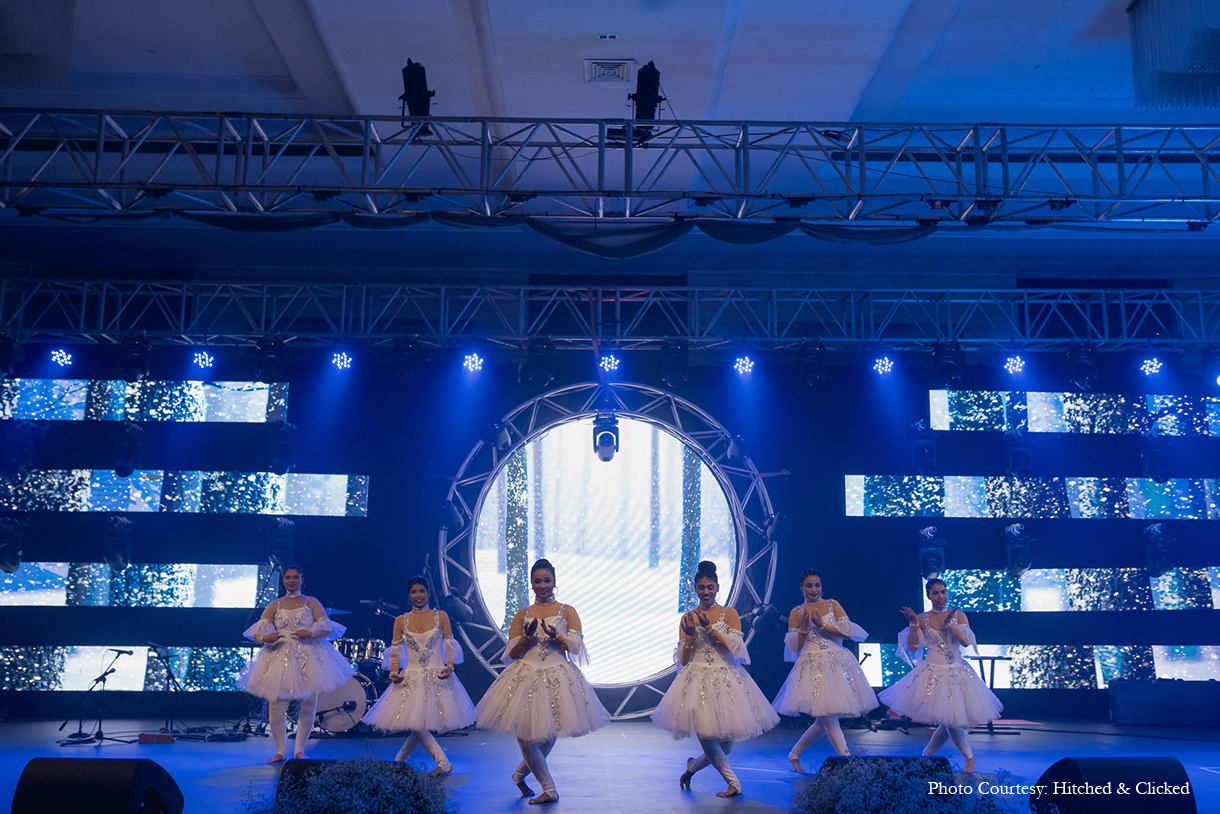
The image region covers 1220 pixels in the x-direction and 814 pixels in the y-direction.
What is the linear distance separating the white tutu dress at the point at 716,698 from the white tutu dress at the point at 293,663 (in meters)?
2.67

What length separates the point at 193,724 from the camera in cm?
1006

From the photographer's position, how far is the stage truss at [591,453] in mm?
11086

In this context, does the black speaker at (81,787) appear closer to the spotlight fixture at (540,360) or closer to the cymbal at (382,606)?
the cymbal at (382,606)

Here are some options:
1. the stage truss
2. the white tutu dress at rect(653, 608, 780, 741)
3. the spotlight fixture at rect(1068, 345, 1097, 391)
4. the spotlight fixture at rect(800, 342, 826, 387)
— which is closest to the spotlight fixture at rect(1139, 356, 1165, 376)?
the spotlight fixture at rect(1068, 345, 1097, 391)

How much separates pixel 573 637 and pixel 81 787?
2849mm

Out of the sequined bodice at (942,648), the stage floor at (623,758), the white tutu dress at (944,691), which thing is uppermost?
the sequined bodice at (942,648)

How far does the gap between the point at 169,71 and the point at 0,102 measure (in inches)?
71.4

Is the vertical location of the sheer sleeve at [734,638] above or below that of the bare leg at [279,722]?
above

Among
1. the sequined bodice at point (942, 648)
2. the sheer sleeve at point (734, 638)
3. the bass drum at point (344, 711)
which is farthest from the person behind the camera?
the bass drum at point (344, 711)

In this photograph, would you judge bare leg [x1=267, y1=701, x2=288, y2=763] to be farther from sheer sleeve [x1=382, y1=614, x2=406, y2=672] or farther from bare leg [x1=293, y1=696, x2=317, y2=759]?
sheer sleeve [x1=382, y1=614, x2=406, y2=672]

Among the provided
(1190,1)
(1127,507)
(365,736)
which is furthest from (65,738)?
(1127,507)

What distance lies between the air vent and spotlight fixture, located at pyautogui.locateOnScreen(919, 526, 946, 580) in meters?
6.67

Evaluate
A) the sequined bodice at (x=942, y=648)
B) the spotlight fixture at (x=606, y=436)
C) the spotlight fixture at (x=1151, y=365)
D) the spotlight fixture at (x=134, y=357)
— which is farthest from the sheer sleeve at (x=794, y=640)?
the spotlight fixture at (x=134, y=357)

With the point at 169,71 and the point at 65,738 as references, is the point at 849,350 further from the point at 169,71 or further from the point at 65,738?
the point at 65,738
